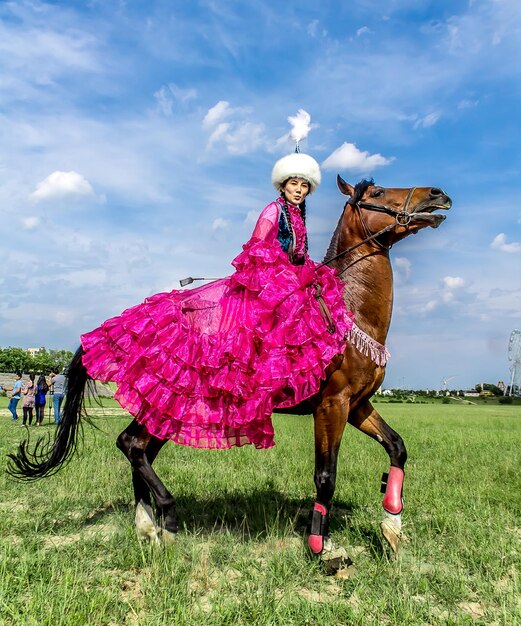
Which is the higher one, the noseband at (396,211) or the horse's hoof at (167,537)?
the noseband at (396,211)

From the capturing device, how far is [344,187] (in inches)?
221

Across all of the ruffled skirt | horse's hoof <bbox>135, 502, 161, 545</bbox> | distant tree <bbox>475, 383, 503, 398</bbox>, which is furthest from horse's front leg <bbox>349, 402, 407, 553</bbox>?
distant tree <bbox>475, 383, 503, 398</bbox>

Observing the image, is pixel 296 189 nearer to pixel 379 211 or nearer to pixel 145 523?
pixel 379 211

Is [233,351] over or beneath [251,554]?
over

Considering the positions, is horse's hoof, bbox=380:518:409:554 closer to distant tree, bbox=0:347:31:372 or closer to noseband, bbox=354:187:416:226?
noseband, bbox=354:187:416:226

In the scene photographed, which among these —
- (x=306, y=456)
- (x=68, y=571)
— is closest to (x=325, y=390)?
(x=68, y=571)

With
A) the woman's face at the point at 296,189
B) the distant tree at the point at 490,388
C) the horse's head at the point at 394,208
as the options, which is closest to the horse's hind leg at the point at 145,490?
the woman's face at the point at 296,189

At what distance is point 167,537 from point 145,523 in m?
0.38

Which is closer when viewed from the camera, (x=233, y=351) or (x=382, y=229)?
(x=233, y=351)

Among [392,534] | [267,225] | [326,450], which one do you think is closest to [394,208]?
[267,225]

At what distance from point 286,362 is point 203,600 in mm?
1890

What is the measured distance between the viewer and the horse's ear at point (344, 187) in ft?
18.3

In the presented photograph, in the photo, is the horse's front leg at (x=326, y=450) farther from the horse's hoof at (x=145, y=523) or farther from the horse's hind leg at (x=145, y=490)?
the horse's hoof at (x=145, y=523)

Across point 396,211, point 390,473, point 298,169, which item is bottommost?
point 390,473
